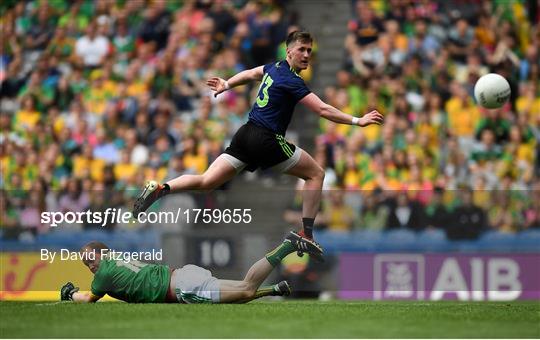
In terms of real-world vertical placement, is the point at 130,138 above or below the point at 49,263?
above

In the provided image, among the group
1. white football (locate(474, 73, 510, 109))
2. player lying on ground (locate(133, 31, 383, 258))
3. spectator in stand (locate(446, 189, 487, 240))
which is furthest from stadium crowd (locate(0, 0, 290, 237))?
player lying on ground (locate(133, 31, 383, 258))

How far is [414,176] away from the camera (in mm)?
16766

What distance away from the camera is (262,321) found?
9.79 m

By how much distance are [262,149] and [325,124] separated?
704 centimetres

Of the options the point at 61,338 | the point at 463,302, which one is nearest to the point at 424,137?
the point at 463,302

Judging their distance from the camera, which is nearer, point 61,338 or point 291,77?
point 61,338

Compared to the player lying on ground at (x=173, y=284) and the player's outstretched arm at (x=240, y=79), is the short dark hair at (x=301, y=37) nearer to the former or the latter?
the player's outstretched arm at (x=240, y=79)

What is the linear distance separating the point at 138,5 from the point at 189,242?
958 centimetres

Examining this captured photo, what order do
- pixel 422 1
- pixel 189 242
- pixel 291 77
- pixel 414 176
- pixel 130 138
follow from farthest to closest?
pixel 422 1 → pixel 130 138 → pixel 414 176 → pixel 189 242 → pixel 291 77

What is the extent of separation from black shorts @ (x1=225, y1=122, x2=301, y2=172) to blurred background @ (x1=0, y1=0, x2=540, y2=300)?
113cm

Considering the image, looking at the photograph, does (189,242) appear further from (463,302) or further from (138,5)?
(138,5)

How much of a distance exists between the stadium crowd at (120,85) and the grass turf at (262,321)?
6337 millimetres

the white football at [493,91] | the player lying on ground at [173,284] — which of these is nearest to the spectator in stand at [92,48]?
the white football at [493,91]

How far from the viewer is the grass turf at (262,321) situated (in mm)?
9070
